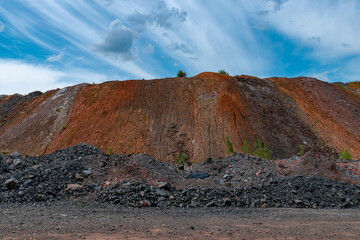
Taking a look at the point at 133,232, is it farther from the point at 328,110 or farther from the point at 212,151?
the point at 328,110

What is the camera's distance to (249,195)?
11.0 metres

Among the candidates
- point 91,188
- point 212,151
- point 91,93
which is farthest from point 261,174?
point 91,93

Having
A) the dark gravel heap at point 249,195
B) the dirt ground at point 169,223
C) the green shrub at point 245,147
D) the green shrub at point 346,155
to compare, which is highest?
the green shrub at point 245,147

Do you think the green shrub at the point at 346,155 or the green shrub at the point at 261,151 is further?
the green shrub at the point at 346,155

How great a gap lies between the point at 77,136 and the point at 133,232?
21.2 meters

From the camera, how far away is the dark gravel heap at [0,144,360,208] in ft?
33.5

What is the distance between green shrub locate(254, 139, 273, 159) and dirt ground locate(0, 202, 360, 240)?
40.6 feet

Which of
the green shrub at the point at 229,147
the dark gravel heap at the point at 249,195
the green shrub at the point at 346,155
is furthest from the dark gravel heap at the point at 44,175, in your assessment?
the green shrub at the point at 346,155

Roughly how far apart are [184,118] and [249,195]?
54.9ft

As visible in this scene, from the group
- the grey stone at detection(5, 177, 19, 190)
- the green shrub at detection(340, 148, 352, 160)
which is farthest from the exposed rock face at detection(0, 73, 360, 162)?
the grey stone at detection(5, 177, 19, 190)

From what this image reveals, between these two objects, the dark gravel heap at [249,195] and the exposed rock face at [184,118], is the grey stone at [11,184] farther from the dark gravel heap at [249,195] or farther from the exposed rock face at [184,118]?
the exposed rock face at [184,118]

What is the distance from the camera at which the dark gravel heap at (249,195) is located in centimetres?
1005

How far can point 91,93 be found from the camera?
31.8m

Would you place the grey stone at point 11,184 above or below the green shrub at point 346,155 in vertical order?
below
